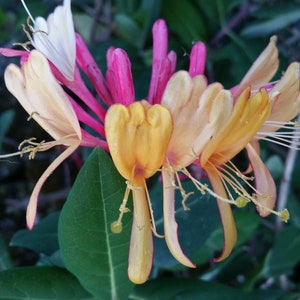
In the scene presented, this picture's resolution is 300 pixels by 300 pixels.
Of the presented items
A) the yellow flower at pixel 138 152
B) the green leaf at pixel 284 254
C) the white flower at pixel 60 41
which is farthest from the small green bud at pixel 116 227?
the green leaf at pixel 284 254

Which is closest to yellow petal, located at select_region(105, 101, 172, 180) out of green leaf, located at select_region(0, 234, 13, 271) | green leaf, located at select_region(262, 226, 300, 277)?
green leaf, located at select_region(0, 234, 13, 271)

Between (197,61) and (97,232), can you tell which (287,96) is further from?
(97,232)

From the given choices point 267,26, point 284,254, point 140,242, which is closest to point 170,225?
point 140,242

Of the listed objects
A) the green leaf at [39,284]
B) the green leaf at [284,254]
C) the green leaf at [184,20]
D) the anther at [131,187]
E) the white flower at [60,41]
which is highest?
the green leaf at [184,20]

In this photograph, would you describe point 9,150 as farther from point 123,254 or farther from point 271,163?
point 123,254

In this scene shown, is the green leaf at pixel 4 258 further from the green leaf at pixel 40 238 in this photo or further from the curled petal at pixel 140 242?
the curled petal at pixel 140 242

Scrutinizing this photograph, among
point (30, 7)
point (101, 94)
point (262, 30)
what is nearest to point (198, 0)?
point (262, 30)
